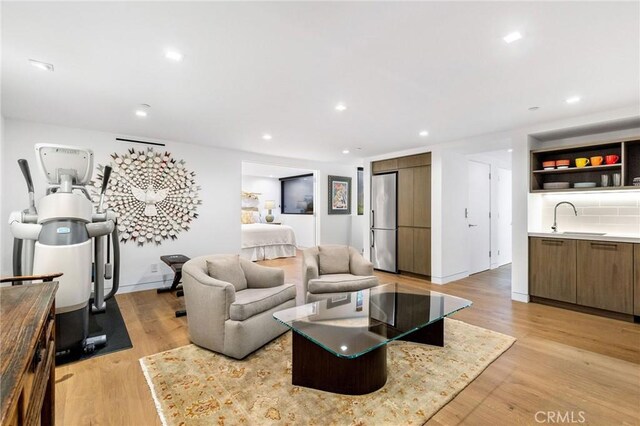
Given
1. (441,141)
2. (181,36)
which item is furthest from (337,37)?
(441,141)

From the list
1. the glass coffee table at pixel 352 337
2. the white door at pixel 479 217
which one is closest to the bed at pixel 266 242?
the white door at pixel 479 217

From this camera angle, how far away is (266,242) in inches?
291

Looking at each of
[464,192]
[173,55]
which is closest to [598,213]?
[464,192]

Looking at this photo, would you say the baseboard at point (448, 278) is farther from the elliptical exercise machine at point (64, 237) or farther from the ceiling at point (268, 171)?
the elliptical exercise machine at point (64, 237)

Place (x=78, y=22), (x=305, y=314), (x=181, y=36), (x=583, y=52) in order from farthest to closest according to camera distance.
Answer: (x=305, y=314) → (x=583, y=52) → (x=181, y=36) → (x=78, y=22)

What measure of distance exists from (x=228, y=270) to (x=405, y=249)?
359 centimetres

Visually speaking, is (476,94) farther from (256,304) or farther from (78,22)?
(78,22)

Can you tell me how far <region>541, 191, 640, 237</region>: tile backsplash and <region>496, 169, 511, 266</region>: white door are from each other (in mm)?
2146

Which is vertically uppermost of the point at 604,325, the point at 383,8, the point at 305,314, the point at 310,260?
the point at 383,8

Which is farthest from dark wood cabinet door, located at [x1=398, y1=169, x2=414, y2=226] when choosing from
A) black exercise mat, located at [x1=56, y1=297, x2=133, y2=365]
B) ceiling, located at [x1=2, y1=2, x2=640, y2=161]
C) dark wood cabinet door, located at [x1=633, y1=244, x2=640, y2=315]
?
black exercise mat, located at [x1=56, y1=297, x2=133, y2=365]

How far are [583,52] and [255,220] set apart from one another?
8655 millimetres

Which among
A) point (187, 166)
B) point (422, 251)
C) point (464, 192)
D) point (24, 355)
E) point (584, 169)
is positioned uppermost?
point (187, 166)

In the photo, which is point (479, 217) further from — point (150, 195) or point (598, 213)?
point (150, 195)

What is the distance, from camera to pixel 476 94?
284 cm
